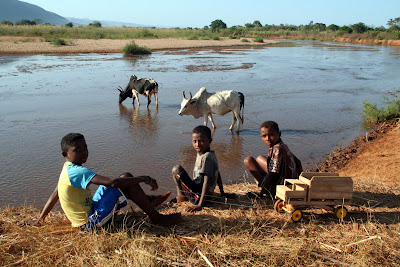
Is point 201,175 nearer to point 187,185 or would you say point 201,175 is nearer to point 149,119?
point 187,185

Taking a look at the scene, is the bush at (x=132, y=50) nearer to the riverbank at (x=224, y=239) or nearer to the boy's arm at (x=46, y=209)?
the riverbank at (x=224, y=239)

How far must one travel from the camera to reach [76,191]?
3.36 m

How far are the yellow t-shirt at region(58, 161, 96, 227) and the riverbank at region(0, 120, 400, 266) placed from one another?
0.21m

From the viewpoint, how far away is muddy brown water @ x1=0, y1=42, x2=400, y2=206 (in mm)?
6605

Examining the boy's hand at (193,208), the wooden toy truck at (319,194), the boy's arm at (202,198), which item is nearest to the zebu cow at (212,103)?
the boy's arm at (202,198)

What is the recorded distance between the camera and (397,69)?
73.7 feet

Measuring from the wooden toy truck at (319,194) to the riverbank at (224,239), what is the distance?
0.16 metres

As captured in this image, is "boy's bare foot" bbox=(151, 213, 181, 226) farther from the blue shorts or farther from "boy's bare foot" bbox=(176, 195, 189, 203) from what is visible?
"boy's bare foot" bbox=(176, 195, 189, 203)

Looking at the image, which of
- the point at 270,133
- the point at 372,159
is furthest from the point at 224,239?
the point at 372,159

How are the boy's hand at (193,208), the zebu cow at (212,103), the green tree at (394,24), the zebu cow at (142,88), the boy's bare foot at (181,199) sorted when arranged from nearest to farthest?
the boy's hand at (193,208), the boy's bare foot at (181,199), the zebu cow at (212,103), the zebu cow at (142,88), the green tree at (394,24)

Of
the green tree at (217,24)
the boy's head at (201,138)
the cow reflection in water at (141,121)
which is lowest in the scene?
the cow reflection in water at (141,121)

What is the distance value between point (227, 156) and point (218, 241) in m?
4.06

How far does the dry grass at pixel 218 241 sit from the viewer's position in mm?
3137

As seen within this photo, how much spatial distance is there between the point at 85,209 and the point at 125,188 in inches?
17.8
